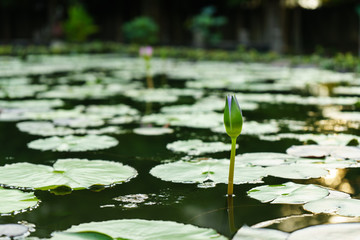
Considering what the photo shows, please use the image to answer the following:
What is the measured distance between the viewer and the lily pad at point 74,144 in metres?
1.86

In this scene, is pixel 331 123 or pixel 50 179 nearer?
pixel 50 179

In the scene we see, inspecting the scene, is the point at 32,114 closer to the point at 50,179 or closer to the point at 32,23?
the point at 50,179

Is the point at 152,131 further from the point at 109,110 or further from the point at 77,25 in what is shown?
the point at 77,25

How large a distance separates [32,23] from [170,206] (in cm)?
1870

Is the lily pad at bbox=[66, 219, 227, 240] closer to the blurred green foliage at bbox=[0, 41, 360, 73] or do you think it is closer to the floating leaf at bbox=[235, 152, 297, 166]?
the floating leaf at bbox=[235, 152, 297, 166]

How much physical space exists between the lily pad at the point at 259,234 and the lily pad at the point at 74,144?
3.27 ft

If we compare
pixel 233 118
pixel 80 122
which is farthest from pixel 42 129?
pixel 233 118

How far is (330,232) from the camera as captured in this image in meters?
0.94

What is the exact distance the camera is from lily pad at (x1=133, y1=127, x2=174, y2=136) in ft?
7.47

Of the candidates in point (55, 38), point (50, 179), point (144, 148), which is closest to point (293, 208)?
point (50, 179)

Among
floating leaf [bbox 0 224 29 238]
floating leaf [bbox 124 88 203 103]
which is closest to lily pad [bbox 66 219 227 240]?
floating leaf [bbox 0 224 29 238]

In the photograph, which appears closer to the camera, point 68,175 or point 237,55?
point 68,175

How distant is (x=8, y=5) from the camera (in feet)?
52.7

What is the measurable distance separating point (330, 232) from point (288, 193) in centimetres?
32
